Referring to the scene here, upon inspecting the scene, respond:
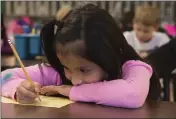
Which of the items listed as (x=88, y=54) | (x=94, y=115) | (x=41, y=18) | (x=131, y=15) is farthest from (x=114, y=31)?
(x=41, y=18)

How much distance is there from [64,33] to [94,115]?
0.20 meters

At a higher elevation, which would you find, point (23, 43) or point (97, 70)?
point (97, 70)

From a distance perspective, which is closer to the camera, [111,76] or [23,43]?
[111,76]

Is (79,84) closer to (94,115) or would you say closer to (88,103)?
(88,103)

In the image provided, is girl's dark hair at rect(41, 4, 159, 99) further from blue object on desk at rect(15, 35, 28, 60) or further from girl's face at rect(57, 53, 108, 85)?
blue object on desk at rect(15, 35, 28, 60)

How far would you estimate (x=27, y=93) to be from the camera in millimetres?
751

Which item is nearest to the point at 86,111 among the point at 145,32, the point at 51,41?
the point at 51,41

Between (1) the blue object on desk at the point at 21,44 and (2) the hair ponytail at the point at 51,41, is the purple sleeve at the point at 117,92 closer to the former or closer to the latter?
(2) the hair ponytail at the point at 51,41

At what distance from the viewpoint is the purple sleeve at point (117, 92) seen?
719mm

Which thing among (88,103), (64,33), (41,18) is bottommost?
(41,18)

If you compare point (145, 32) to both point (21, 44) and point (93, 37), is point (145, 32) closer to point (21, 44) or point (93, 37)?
point (21, 44)

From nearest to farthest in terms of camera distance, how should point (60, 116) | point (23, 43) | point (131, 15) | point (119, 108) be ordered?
point (60, 116)
point (119, 108)
point (23, 43)
point (131, 15)

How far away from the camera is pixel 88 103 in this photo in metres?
0.73

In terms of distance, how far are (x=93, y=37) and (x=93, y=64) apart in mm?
58
